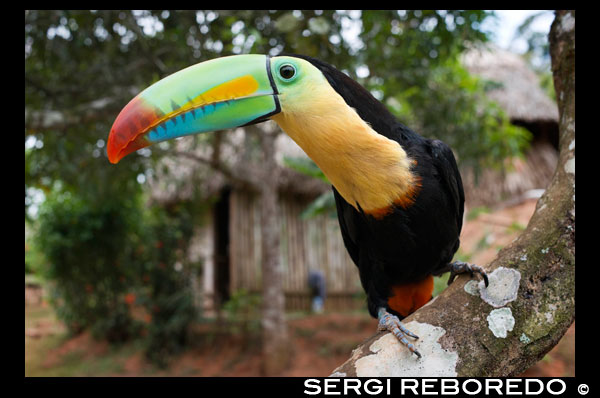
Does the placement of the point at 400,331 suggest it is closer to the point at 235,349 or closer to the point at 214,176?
the point at 235,349

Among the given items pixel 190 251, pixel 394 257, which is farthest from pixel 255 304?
pixel 394 257

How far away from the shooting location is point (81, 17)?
3.93 meters

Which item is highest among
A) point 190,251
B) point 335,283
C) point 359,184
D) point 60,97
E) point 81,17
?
point 81,17

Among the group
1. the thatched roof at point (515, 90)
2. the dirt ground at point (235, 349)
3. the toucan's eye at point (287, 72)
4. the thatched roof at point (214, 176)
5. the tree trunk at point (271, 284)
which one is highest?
the thatched roof at point (515, 90)

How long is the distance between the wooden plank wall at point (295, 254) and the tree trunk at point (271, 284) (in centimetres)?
290

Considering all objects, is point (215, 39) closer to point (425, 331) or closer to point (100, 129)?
point (100, 129)

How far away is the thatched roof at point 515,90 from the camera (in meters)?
11.0

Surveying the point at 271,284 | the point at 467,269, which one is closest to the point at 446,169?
the point at 467,269

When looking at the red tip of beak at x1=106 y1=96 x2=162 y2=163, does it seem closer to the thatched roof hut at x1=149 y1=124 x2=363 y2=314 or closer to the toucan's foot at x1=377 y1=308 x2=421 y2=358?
the toucan's foot at x1=377 y1=308 x2=421 y2=358

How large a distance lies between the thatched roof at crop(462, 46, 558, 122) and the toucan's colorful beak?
9.53 meters

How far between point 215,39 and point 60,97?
7.44 ft

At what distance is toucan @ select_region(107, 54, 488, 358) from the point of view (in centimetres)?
185

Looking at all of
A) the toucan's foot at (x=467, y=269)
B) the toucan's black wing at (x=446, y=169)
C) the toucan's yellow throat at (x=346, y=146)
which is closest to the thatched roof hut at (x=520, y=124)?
the toucan's black wing at (x=446, y=169)

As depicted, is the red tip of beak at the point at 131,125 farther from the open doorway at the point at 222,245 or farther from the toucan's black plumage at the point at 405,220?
the open doorway at the point at 222,245
